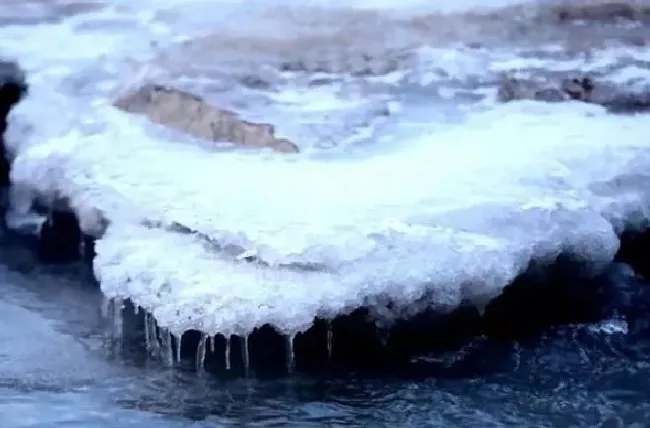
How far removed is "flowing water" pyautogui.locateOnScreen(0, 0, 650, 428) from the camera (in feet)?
12.0

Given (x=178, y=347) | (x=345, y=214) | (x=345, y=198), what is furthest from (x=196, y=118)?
(x=178, y=347)

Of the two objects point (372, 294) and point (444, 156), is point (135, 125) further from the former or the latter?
point (372, 294)

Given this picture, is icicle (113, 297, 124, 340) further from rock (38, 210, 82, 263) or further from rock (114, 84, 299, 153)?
rock (114, 84, 299, 153)

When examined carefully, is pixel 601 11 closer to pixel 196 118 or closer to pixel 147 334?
pixel 196 118

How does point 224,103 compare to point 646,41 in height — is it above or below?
below

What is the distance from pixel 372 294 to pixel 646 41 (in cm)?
353

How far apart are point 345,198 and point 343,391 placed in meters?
0.81

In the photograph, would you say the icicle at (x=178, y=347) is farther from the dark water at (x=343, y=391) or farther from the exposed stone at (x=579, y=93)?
the exposed stone at (x=579, y=93)

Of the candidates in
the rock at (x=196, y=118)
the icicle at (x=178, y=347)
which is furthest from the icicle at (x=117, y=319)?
the rock at (x=196, y=118)

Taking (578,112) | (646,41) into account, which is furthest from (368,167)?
(646,41)

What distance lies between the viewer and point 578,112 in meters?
5.32

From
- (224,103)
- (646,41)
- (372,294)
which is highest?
(646,41)

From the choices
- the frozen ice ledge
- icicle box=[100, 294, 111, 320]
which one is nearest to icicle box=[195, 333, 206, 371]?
the frozen ice ledge

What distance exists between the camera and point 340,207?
163 inches
